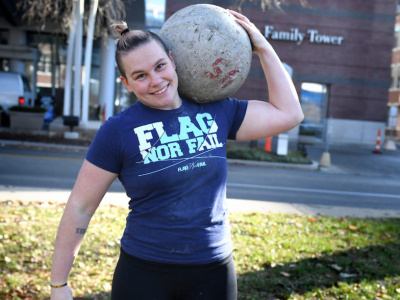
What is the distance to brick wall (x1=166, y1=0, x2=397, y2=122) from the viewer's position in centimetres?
2484

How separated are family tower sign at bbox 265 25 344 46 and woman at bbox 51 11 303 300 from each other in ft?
77.0

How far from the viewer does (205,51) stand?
6.95ft

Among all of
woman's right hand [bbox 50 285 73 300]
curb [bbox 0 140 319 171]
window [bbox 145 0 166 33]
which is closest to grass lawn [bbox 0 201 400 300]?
woman's right hand [bbox 50 285 73 300]

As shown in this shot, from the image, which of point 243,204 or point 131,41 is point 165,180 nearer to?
point 131,41

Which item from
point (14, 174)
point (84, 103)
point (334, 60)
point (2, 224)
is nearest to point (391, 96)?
point (334, 60)

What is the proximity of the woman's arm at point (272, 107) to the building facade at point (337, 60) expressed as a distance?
22.3 meters

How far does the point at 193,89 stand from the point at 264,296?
2.67m

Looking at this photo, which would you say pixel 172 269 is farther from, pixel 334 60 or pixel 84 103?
pixel 334 60

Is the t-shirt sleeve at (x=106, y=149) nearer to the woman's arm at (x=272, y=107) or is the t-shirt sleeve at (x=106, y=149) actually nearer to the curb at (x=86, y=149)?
the woman's arm at (x=272, y=107)

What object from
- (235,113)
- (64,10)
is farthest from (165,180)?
(64,10)

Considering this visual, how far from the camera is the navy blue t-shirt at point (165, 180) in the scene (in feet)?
6.23

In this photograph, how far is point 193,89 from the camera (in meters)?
2.12

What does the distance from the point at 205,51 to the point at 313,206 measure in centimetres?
671

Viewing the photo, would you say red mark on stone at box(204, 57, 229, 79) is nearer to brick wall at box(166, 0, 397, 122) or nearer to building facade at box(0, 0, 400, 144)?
building facade at box(0, 0, 400, 144)
